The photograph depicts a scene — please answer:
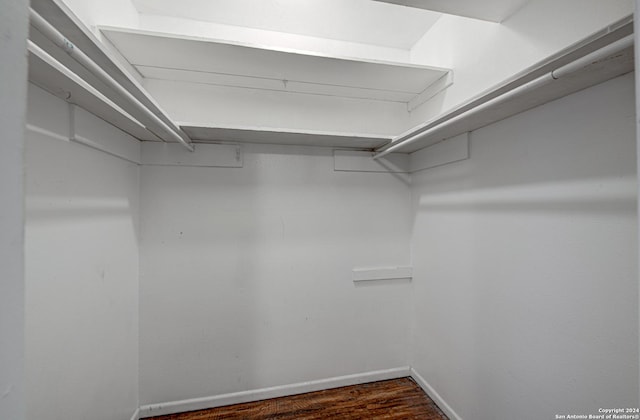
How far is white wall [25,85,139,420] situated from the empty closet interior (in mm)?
11

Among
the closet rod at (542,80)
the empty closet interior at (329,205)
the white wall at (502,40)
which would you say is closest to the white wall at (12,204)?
the empty closet interior at (329,205)

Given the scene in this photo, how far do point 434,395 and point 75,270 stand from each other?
2193mm

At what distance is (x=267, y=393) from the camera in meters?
1.85

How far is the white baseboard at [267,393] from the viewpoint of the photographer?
1716 millimetres

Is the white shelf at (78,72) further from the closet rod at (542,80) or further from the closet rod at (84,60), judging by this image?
the closet rod at (542,80)

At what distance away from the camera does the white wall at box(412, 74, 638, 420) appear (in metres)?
0.90

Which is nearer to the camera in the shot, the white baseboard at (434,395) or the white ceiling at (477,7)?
the white ceiling at (477,7)

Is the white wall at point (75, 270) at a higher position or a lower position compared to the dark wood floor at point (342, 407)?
higher

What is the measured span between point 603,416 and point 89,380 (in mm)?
2089

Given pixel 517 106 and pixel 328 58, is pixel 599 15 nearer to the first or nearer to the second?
pixel 517 106

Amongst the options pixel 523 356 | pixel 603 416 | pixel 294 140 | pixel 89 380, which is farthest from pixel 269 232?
pixel 603 416

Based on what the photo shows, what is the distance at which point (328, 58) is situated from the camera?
1529mm

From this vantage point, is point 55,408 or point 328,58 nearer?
point 55,408

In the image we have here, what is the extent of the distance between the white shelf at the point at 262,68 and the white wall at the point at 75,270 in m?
0.49
